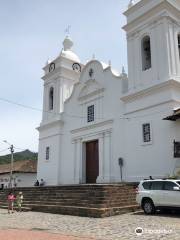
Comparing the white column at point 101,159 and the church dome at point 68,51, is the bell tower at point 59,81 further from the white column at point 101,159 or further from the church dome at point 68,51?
the white column at point 101,159

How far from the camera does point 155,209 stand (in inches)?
531

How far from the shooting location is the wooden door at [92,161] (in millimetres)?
23719

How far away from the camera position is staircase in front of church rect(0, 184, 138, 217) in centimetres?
1425

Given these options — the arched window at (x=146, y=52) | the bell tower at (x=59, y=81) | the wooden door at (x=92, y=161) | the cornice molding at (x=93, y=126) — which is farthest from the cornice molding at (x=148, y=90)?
the bell tower at (x=59, y=81)

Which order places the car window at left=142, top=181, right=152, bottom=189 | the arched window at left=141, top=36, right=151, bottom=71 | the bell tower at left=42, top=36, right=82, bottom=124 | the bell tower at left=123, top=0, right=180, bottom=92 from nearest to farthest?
the car window at left=142, top=181, right=152, bottom=189, the bell tower at left=123, top=0, right=180, bottom=92, the arched window at left=141, top=36, right=151, bottom=71, the bell tower at left=42, top=36, right=82, bottom=124

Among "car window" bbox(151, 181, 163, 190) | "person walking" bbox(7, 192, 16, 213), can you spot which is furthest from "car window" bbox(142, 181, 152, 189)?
"person walking" bbox(7, 192, 16, 213)

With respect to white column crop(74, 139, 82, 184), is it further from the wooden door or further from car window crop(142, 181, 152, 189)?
car window crop(142, 181, 152, 189)

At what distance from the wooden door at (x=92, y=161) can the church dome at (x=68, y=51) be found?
30.3 feet

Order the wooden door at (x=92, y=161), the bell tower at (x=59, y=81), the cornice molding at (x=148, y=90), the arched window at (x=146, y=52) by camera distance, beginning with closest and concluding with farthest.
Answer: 1. the cornice molding at (x=148, y=90)
2. the arched window at (x=146, y=52)
3. the wooden door at (x=92, y=161)
4. the bell tower at (x=59, y=81)

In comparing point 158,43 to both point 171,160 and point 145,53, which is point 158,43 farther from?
point 171,160

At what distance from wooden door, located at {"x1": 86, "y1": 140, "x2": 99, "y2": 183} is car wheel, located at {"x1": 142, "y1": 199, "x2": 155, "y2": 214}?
9.76 metres

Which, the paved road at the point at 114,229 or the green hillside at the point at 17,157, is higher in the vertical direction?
the green hillside at the point at 17,157

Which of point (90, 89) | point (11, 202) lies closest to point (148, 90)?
point (90, 89)

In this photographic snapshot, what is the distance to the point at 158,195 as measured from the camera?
1327 cm
